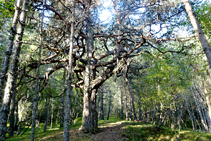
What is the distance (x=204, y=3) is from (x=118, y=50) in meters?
6.87

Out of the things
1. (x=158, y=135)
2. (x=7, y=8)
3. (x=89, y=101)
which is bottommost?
(x=158, y=135)

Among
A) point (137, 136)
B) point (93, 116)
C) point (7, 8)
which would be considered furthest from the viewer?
point (93, 116)

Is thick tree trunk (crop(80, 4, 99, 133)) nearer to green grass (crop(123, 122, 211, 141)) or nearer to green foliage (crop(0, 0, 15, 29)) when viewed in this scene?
green grass (crop(123, 122, 211, 141))


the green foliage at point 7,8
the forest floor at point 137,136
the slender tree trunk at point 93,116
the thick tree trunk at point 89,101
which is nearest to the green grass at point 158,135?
the forest floor at point 137,136

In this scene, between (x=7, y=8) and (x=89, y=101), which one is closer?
(x=7, y=8)

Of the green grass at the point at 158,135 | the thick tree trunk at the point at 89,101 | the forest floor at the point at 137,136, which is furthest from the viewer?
the thick tree trunk at the point at 89,101

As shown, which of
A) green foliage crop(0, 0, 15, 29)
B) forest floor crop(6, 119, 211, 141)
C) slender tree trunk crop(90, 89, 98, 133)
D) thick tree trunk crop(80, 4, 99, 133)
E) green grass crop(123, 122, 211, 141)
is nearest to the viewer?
green foliage crop(0, 0, 15, 29)

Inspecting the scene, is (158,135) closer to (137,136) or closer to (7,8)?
(137,136)

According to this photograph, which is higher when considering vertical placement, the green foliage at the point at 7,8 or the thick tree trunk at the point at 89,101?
the green foliage at the point at 7,8

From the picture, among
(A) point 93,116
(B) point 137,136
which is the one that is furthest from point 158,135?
(A) point 93,116

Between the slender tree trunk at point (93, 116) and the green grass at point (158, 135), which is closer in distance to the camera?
the green grass at point (158, 135)

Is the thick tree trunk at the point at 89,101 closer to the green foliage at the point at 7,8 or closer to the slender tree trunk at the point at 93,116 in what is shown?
the slender tree trunk at the point at 93,116

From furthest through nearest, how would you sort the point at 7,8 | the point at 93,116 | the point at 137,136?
the point at 93,116 < the point at 137,136 < the point at 7,8

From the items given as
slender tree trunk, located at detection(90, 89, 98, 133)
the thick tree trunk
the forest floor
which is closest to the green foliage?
the thick tree trunk
